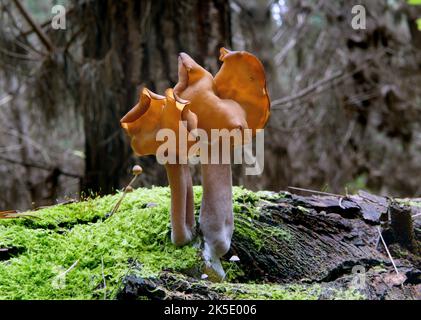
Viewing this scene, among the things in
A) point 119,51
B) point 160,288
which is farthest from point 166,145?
point 119,51

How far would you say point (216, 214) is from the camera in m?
1.68

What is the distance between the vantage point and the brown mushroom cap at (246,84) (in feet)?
5.36

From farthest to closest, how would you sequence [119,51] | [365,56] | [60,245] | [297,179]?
[297,179], [365,56], [119,51], [60,245]

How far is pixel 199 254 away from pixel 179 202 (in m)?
0.19

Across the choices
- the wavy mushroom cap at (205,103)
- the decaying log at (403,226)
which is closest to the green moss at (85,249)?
the wavy mushroom cap at (205,103)

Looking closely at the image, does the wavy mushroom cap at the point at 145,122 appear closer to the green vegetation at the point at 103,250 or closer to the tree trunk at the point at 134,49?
the green vegetation at the point at 103,250

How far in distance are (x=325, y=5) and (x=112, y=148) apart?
123 inches

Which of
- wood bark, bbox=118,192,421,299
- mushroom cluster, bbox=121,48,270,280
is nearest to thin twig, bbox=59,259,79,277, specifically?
wood bark, bbox=118,192,421,299

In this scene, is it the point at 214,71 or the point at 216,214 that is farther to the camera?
the point at 214,71

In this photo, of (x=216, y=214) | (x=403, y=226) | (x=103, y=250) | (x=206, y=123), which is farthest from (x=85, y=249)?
(x=403, y=226)

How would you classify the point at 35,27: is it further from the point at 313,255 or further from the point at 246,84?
the point at 313,255
